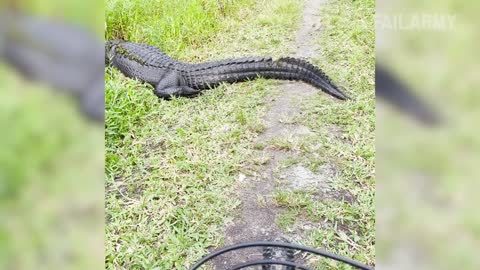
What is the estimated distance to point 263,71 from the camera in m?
1.61

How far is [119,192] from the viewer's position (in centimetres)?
120

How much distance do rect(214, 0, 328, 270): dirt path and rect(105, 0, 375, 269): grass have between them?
29 mm

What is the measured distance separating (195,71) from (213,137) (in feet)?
1.54
